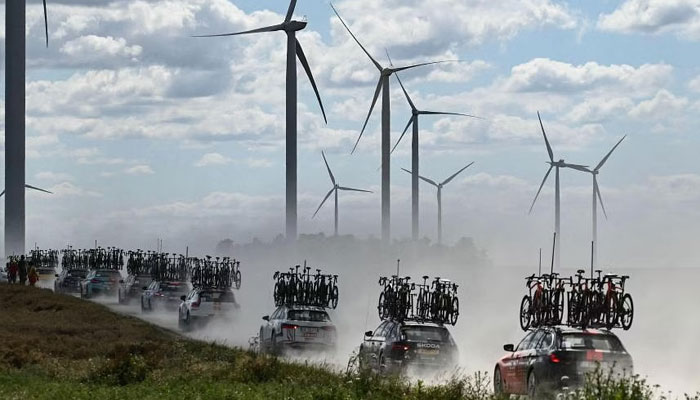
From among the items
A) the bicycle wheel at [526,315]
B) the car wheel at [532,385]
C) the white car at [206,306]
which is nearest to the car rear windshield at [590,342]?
the car wheel at [532,385]

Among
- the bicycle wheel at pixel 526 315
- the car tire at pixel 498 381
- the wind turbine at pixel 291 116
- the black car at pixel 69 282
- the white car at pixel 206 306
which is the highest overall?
the wind turbine at pixel 291 116

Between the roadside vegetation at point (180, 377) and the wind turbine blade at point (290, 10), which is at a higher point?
the wind turbine blade at point (290, 10)

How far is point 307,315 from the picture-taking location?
32875 mm

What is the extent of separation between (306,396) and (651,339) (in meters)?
47.2

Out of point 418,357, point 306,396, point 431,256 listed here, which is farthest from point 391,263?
point 306,396

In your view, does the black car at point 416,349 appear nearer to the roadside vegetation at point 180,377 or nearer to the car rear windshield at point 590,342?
the roadside vegetation at point 180,377

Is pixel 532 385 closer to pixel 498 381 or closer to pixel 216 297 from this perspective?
pixel 498 381

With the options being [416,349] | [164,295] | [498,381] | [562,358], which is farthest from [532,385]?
[164,295]

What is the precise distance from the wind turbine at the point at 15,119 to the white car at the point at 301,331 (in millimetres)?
Result: 55596

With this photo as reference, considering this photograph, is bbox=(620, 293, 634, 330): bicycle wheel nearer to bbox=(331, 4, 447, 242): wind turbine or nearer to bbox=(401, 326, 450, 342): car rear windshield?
bbox=(401, 326, 450, 342): car rear windshield

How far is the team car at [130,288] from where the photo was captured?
60534 millimetres

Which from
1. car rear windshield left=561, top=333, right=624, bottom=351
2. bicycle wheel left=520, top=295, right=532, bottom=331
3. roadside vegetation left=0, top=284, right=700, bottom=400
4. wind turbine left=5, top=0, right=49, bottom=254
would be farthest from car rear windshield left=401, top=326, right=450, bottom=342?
wind turbine left=5, top=0, right=49, bottom=254

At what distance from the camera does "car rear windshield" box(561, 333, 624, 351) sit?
21.3 meters

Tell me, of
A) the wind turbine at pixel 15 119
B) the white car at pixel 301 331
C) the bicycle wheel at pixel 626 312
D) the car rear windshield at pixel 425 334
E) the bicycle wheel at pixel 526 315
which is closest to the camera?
the bicycle wheel at pixel 626 312
